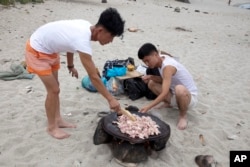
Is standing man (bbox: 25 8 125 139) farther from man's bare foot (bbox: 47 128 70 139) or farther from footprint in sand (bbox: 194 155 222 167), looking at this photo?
footprint in sand (bbox: 194 155 222 167)

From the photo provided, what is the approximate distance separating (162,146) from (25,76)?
114 inches

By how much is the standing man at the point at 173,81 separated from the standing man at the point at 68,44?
3.10 ft

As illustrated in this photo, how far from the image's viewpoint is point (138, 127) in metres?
3.07

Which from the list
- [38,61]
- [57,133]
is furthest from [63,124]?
[38,61]

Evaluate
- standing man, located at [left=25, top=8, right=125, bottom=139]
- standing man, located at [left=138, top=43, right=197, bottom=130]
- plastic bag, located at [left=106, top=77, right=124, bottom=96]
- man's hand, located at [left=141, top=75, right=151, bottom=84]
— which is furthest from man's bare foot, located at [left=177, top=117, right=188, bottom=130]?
standing man, located at [left=25, top=8, right=125, bottom=139]

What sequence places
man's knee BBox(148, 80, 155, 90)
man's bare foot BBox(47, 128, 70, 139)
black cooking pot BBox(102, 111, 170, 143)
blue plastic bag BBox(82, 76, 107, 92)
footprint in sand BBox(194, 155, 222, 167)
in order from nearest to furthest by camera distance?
1. black cooking pot BBox(102, 111, 170, 143)
2. footprint in sand BBox(194, 155, 222, 167)
3. man's bare foot BBox(47, 128, 70, 139)
4. man's knee BBox(148, 80, 155, 90)
5. blue plastic bag BBox(82, 76, 107, 92)

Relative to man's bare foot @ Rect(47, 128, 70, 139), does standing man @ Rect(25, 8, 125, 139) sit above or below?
above

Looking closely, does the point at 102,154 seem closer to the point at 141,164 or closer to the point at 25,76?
the point at 141,164

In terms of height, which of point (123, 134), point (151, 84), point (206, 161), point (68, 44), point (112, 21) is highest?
point (112, 21)

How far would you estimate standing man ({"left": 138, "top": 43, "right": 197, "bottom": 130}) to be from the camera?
3.63 metres

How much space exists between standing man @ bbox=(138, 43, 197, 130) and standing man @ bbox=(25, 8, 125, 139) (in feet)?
3.10

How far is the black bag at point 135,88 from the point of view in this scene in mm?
4594

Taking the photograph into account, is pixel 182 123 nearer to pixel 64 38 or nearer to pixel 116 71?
pixel 116 71

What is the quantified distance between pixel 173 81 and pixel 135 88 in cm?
74
